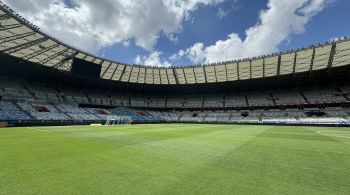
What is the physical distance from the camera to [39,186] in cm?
450

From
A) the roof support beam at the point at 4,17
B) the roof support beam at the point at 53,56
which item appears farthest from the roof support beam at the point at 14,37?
the roof support beam at the point at 53,56

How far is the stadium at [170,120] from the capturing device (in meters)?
5.22

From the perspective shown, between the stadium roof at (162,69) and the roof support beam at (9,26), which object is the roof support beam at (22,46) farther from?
the roof support beam at (9,26)

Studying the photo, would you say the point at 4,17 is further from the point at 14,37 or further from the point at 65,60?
the point at 65,60

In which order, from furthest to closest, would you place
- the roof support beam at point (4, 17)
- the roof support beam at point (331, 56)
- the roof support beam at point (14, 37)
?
the roof support beam at point (331, 56) → the roof support beam at point (14, 37) → the roof support beam at point (4, 17)

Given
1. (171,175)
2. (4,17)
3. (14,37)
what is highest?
(4,17)

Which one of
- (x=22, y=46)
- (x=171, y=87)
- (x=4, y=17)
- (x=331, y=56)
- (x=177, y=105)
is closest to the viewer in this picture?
→ (x=4, y=17)

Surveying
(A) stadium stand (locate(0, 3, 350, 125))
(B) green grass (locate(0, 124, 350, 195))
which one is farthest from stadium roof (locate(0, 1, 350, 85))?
(B) green grass (locate(0, 124, 350, 195))

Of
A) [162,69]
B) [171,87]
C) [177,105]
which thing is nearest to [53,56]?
[162,69]

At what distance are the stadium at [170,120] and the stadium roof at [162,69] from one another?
236 mm

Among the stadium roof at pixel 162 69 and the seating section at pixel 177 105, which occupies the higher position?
the stadium roof at pixel 162 69

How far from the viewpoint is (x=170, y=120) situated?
6681cm

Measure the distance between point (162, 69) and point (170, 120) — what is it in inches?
701

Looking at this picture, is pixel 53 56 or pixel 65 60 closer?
pixel 53 56
